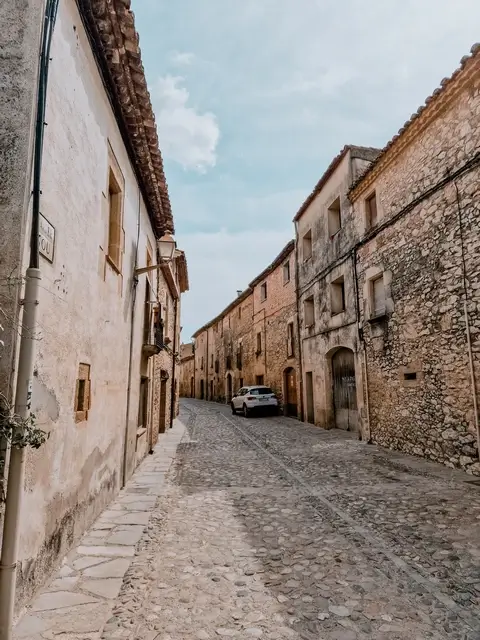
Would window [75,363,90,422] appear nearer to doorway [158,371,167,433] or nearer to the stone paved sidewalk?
the stone paved sidewalk

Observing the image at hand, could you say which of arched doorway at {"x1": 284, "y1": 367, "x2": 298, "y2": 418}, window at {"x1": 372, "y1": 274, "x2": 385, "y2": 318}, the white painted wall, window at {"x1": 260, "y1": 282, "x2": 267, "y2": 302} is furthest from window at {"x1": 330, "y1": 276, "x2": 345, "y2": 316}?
the white painted wall

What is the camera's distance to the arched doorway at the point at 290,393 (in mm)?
16906

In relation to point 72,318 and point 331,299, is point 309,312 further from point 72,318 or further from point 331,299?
point 72,318

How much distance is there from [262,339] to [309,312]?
19.8ft

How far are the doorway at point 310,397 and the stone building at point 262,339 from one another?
774mm

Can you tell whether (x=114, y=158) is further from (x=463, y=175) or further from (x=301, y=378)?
(x=301, y=378)

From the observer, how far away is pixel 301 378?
15539 millimetres

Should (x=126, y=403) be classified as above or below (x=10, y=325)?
below

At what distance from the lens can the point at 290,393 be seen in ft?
57.3

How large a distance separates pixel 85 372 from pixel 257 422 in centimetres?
1250

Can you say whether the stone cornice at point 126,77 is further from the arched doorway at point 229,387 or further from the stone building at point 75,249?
the arched doorway at point 229,387

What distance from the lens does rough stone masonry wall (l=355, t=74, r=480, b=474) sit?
676 centimetres

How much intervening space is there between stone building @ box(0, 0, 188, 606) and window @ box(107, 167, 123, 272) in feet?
0.06

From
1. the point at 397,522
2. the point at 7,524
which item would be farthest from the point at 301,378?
the point at 7,524
